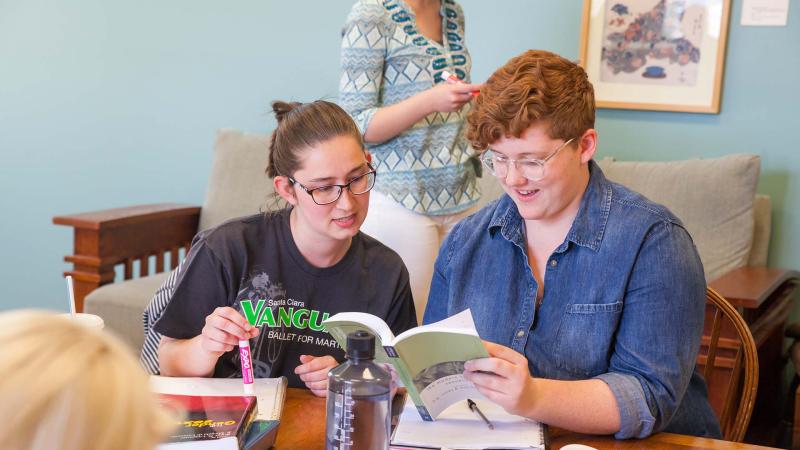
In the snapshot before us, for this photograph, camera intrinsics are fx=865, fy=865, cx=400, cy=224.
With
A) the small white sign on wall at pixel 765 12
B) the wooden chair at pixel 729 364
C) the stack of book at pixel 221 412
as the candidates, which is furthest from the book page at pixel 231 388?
the small white sign on wall at pixel 765 12

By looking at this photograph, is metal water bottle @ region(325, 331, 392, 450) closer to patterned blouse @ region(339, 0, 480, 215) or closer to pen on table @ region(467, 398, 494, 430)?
pen on table @ region(467, 398, 494, 430)

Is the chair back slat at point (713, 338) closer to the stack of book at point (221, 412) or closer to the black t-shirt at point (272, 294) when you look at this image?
the black t-shirt at point (272, 294)

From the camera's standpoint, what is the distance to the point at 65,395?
19.0 inches

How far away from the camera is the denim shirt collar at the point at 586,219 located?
4.54ft

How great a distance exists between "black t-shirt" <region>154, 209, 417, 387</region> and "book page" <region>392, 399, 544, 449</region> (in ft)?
1.08

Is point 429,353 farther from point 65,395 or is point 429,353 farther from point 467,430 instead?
point 65,395

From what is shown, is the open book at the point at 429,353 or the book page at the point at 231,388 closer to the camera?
the open book at the point at 429,353

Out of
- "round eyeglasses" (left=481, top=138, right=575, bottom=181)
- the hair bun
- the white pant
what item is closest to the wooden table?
"round eyeglasses" (left=481, top=138, right=575, bottom=181)

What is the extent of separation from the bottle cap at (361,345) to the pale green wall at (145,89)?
204cm

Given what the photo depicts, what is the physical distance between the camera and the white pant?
6.69ft

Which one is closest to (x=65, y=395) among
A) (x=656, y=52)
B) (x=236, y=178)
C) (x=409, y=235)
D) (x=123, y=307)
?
(x=409, y=235)

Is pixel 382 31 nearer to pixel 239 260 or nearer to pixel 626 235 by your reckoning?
pixel 239 260

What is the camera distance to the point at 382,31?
2.00 metres

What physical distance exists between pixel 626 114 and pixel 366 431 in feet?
6.80
